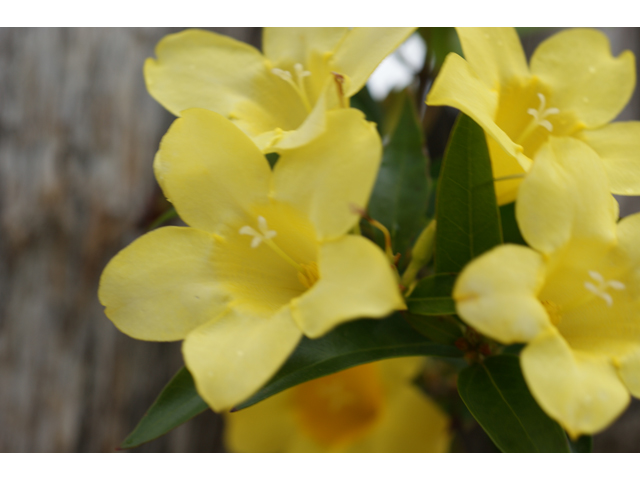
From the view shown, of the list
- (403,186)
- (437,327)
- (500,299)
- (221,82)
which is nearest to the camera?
(500,299)

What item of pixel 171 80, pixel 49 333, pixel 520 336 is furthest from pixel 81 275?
pixel 520 336

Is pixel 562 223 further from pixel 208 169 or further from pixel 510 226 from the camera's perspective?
pixel 208 169

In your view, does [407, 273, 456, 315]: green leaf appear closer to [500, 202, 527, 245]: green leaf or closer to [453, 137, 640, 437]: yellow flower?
[453, 137, 640, 437]: yellow flower

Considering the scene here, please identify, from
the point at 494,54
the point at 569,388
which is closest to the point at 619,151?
the point at 494,54

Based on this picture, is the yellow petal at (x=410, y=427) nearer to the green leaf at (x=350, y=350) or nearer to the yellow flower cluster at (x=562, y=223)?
the green leaf at (x=350, y=350)

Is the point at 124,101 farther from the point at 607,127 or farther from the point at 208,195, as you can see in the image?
the point at 607,127

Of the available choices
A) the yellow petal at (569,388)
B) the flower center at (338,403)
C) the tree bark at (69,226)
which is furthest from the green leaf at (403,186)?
the tree bark at (69,226)
